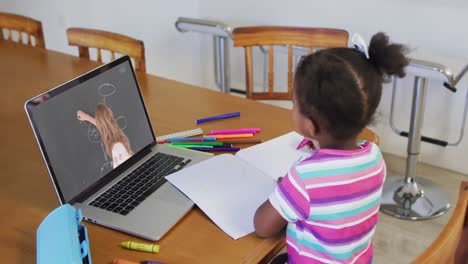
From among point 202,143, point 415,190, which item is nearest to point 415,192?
point 415,190

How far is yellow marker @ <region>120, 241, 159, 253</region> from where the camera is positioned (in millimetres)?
990

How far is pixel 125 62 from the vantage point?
1285mm

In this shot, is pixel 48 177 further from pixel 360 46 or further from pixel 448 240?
pixel 448 240

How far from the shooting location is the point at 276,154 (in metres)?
1.32

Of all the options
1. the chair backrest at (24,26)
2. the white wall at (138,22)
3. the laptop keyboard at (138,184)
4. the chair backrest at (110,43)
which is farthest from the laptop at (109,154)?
the white wall at (138,22)

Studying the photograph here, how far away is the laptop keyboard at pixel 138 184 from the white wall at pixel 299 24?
1.41 meters

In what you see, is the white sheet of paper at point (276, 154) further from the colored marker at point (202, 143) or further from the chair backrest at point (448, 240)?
the chair backrest at point (448, 240)

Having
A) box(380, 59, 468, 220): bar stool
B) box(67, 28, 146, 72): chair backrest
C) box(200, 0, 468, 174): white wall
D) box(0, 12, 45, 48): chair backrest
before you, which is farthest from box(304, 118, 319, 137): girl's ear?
box(0, 12, 45, 48): chair backrest

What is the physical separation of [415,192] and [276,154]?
57.7 inches

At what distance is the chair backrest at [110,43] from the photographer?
6.29ft

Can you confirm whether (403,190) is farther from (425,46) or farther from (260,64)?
(260,64)

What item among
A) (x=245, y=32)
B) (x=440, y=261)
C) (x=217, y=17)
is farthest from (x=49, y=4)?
(x=440, y=261)

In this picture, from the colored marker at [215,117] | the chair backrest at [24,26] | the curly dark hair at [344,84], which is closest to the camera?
the curly dark hair at [344,84]

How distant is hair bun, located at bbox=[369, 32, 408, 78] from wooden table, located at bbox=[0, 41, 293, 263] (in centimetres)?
38
